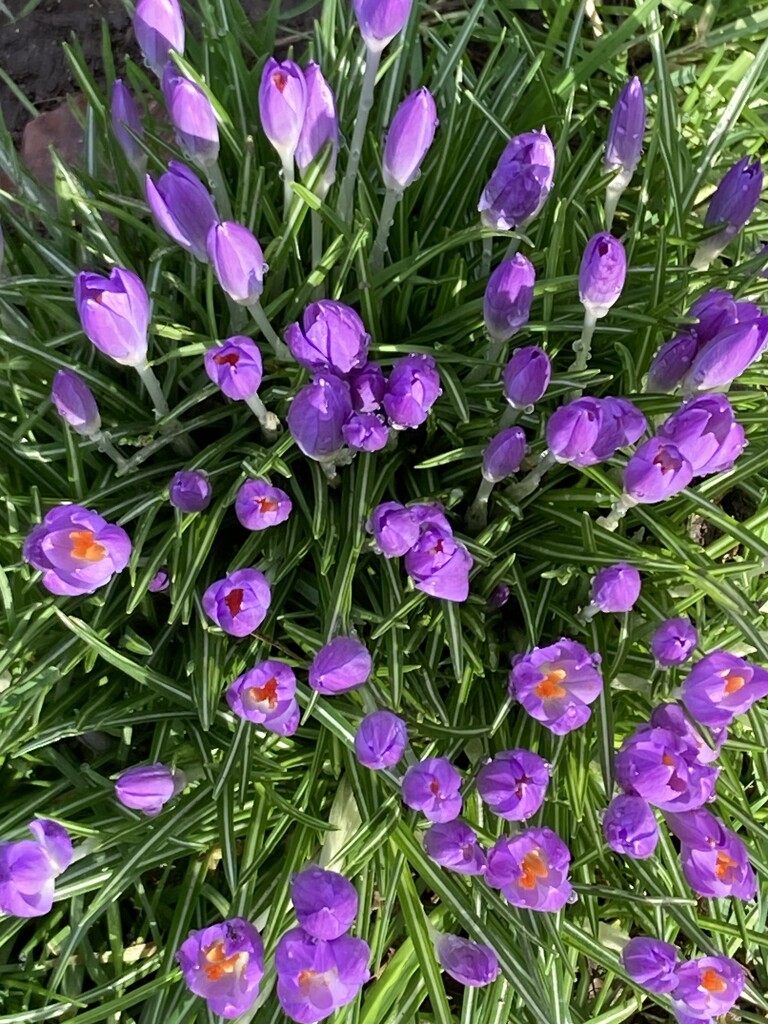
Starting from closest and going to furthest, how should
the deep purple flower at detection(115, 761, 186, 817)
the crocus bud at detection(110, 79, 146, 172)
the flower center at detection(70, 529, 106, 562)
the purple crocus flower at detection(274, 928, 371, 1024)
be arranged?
the purple crocus flower at detection(274, 928, 371, 1024), the flower center at detection(70, 529, 106, 562), the deep purple flower at detection(115, 761, 186, 817), the crocus bud at detection(110, 79, 146, 172)

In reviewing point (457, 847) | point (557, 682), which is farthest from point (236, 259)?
point (457, 847)

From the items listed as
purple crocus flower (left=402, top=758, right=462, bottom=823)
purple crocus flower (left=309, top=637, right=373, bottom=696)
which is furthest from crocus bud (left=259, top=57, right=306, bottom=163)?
purple crocus flower (left=402, top=758, right=462, bottom=823)

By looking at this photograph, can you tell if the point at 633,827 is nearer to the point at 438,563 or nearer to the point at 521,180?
the point at 438,563

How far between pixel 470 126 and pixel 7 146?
2.83 feet

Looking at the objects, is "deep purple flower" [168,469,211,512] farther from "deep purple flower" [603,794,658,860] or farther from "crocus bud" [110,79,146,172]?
"deep purple flower" [603,794,658,860]

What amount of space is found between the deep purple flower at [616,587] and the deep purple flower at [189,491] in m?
0.56

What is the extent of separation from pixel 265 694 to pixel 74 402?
0.48 m

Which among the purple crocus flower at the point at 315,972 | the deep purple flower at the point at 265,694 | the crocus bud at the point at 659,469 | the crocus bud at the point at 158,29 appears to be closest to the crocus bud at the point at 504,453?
the crocus bud at the point at 659,469

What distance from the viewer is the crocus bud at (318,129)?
1.11 m

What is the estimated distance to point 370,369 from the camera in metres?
1.11

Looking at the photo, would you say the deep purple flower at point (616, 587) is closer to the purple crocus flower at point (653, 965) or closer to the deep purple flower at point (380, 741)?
the deep purple flower at point (380, 741)

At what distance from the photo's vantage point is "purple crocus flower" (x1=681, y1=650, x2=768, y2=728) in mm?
1064

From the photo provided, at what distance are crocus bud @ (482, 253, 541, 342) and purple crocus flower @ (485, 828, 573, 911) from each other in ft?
2.12

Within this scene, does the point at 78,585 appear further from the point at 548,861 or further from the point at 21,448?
the point at 548,861
